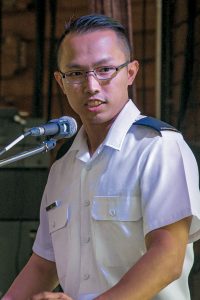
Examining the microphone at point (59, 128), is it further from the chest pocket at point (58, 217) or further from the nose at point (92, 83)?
the chest pocket at point (58, 217)

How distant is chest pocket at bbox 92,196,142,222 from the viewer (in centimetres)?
236

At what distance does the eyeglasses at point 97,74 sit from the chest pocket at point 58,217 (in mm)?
390

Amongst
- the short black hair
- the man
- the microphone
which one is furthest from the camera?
the short black hair

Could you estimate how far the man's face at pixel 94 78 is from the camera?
245 cm

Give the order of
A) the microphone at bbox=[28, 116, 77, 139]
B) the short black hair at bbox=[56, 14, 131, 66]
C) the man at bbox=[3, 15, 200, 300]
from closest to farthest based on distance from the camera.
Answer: the man at bbox=[3, 15, 200, 300] < the microphone at bbox=[28, 116, 77, 139] < the short black hair at bbox=[56, 14, 131, 66]

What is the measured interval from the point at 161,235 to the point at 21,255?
2.22 m

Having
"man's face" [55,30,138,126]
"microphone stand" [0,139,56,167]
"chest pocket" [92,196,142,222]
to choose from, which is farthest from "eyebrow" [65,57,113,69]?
"chest pocket" [92,196,142,222]

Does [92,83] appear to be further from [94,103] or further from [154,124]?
[154,124]

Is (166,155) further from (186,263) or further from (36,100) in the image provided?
(36,100)

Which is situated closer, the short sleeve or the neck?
the short sleeve

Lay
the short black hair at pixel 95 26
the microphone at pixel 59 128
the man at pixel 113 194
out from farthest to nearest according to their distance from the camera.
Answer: the short black hair at pixel 95 26
the microphone at pixel 59 128
the man at pixel 113 194

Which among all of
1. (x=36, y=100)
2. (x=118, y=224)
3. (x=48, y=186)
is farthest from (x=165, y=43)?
(x=118, y=224)

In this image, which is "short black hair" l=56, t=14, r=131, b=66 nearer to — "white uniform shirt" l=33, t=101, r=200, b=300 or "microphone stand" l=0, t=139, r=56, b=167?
"white uniform shirt" l=33, t=101, r=200, b=300

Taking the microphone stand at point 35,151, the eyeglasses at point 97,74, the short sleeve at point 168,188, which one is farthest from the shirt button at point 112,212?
the eyeglasses at point 97,74
